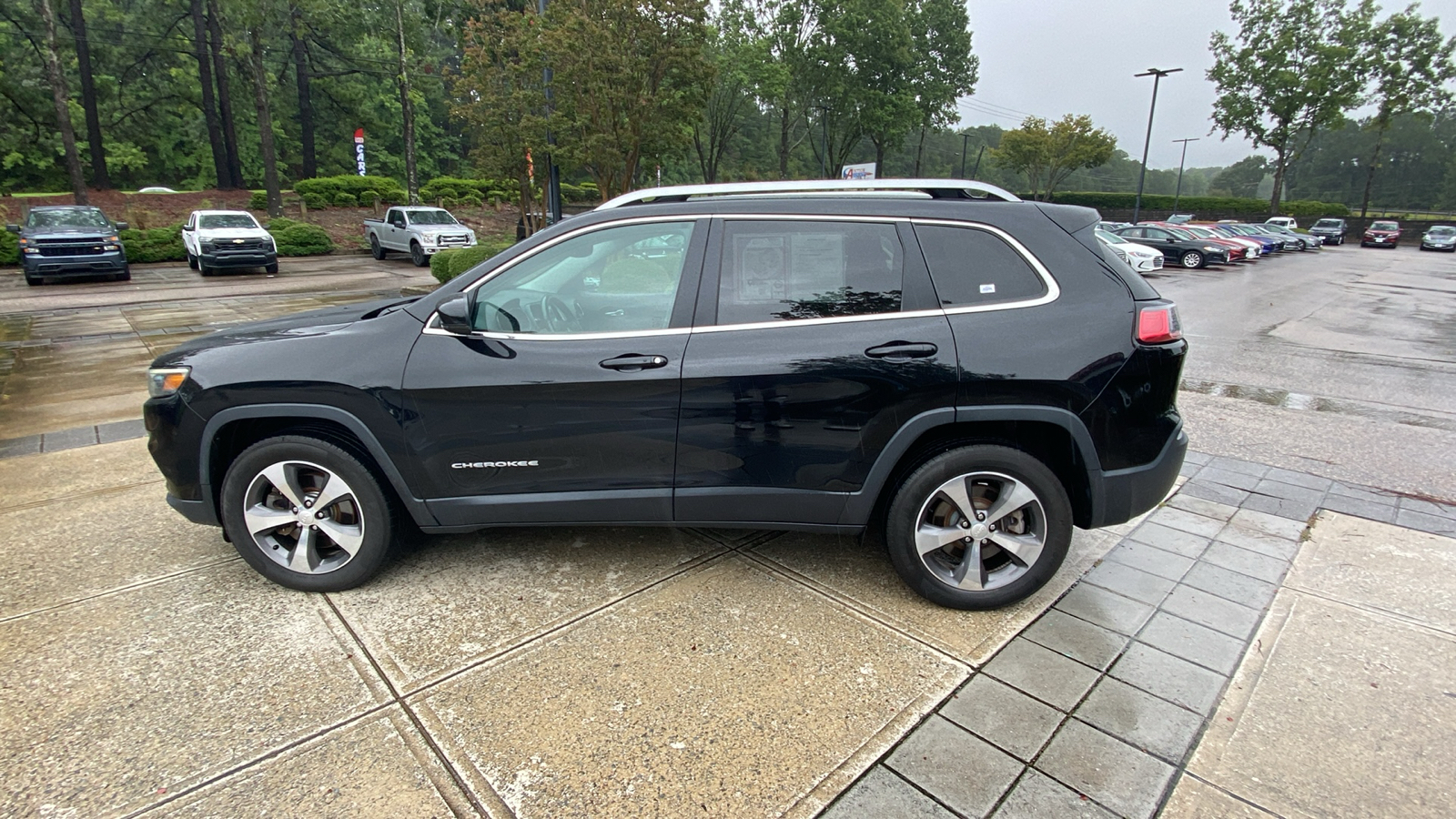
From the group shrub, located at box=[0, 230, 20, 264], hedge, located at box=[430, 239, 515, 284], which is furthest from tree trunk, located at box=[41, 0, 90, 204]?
hedge, located at box=[430, 239, 515, 284]

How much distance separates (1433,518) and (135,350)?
12.6m

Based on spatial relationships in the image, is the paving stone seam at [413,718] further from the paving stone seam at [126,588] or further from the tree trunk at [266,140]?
the tree trunk at [266,140]

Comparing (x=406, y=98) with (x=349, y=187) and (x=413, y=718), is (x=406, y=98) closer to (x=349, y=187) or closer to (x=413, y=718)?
(x=349, y=187)

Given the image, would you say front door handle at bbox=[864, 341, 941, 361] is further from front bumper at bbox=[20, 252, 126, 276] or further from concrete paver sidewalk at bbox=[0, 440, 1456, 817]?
front bumper at bbox=[20, 252, 126, 276]

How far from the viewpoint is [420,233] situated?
67.1ft

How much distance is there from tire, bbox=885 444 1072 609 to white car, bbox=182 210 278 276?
20171 millimetres

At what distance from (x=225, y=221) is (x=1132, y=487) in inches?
888

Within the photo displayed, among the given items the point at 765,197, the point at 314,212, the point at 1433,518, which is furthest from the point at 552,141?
the point at 314,212

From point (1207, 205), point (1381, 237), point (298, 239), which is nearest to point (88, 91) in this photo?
point (298, 239)

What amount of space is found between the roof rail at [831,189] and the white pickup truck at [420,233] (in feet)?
59.9

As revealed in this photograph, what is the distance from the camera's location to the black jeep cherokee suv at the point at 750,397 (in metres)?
2.89

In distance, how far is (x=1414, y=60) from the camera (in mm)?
45938

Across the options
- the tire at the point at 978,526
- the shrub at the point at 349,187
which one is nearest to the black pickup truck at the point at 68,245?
the shrub at the point at 349,187

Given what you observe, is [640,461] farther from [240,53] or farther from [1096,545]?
[240,53]
